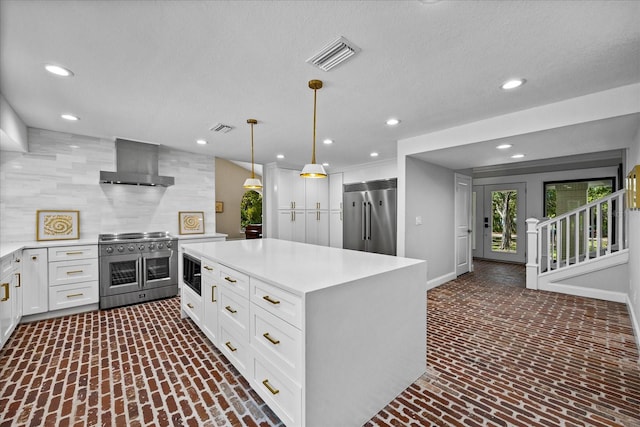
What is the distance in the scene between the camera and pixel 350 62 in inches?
75.1

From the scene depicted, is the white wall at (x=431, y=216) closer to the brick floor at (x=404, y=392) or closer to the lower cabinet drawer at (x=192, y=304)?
the brick floor at (x=404, y=392)

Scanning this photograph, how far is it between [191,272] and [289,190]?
338 cm

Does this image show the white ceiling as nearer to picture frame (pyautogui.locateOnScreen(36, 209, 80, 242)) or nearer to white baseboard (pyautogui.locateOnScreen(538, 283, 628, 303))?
picture frame (pyautogui.locateOnScreen(36, 209, 80, 242))

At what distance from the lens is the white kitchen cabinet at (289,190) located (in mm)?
5891

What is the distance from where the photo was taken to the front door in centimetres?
Answer: 673

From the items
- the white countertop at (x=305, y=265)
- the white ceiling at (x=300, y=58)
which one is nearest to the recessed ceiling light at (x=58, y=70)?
the white ceiling at (x=300, y=58)

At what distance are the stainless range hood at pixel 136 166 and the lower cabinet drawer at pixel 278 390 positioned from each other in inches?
129

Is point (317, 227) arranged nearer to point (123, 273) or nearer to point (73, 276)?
point (123, 273)

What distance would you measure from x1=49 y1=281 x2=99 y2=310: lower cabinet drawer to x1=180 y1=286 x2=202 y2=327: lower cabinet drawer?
4.26 ft

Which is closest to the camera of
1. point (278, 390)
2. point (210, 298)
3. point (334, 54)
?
point (278, 390)

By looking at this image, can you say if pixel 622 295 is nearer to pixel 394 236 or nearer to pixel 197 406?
pixel 394 236

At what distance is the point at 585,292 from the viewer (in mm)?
3955

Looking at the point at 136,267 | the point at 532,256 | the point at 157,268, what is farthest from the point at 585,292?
the point at 136,267

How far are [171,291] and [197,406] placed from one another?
2.60 meters
